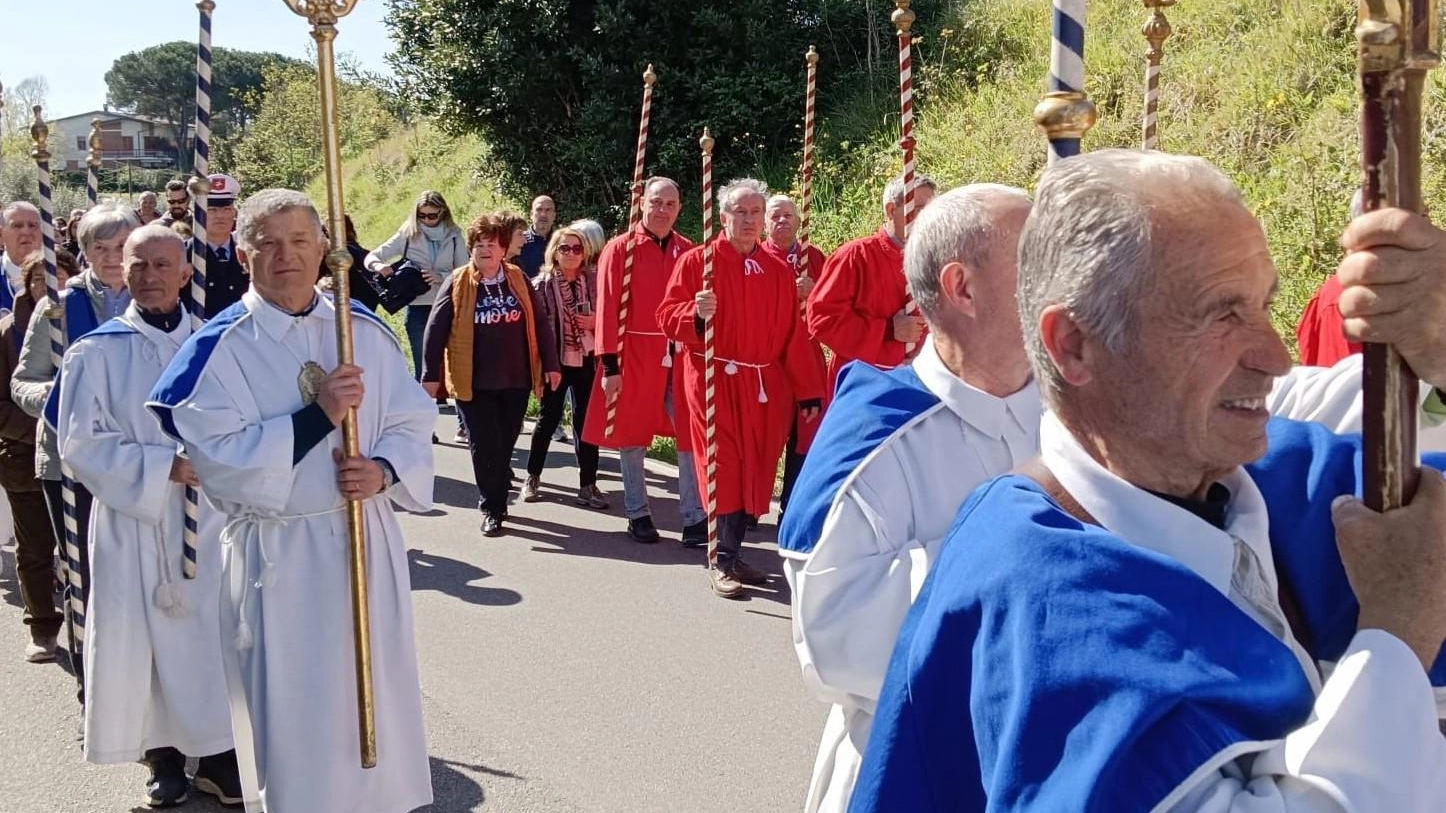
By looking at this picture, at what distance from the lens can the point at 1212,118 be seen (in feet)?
34.9

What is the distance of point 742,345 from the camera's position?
7781 mm

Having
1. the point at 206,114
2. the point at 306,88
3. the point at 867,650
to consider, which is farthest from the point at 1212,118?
the point at 306,88

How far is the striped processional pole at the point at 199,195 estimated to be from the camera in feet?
15.7

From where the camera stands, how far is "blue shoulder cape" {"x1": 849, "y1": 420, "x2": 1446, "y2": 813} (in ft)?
4.59

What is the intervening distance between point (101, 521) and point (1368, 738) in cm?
462

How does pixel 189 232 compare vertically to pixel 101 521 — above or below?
above

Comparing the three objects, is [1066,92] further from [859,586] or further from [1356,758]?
[1356,758]

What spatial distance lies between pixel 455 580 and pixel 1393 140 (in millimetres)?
6656

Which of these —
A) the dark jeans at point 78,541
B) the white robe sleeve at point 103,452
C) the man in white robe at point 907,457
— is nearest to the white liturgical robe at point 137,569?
the white robe sleeve at point 103,452

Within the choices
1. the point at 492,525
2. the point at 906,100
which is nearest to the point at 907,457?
the point at 906,100

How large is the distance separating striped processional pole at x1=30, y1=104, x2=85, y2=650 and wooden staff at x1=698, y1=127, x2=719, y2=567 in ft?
10.2

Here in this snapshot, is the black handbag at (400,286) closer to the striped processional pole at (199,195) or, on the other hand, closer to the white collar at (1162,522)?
the striped processional pole at (199,195)

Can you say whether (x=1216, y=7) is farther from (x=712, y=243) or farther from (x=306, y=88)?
(x=306, y=88)

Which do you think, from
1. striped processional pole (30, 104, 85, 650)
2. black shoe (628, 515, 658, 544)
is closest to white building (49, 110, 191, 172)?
black shoe (628, 515, 658, 544)
